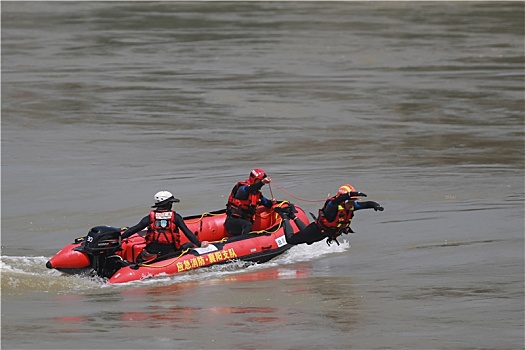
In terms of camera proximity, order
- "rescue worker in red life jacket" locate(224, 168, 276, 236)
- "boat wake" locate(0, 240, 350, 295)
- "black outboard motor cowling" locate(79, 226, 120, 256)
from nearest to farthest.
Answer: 1. "boat wake" locate(0, 240, 350, 295)
2. "black outboard motor cowling" locate(79, 226, 120, 256)
3. "rescue worker in red life jacket" locate(224, 168, 276, 236)

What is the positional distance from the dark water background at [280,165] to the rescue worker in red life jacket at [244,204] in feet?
2.80

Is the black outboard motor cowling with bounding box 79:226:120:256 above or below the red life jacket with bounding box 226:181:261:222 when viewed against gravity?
below

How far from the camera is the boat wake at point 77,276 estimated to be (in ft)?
44.5

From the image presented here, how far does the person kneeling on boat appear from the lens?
14.2 m

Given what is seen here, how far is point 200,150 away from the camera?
73.1 ft

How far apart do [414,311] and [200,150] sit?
1075 centimetres

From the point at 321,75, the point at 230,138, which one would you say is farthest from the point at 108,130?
the point at 321,75

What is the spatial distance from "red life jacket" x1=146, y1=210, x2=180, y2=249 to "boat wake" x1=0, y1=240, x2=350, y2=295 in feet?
1.68

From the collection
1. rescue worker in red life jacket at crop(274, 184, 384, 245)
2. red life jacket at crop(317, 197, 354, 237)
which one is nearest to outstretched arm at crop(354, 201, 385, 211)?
rescue worker in red life jacket at crop(274, 184, 384, 245)

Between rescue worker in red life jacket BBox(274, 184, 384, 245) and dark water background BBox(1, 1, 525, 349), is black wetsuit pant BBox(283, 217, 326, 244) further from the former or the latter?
dark water background BBox(1, 1, 525, 349)

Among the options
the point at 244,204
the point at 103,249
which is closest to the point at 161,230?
the point at 103,249

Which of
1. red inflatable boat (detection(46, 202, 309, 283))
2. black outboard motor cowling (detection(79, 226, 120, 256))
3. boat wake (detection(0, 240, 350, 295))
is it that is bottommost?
boat wake (detection(0, 240, 350, 295))

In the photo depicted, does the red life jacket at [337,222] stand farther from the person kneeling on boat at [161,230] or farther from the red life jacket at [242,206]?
the person kneeling on boat at [161,230]

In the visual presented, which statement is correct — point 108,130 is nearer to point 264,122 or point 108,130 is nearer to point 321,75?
point 264,122
